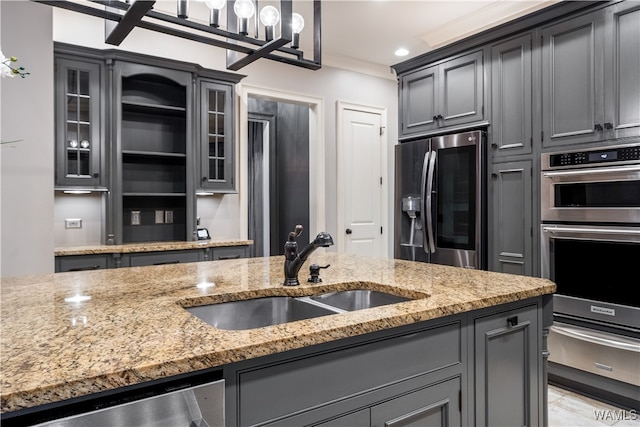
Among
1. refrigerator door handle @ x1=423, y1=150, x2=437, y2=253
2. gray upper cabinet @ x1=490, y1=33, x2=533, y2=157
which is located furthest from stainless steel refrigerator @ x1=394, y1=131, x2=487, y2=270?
gray upper cabinet @ x1=490, y1=33, x2=533, y2=157

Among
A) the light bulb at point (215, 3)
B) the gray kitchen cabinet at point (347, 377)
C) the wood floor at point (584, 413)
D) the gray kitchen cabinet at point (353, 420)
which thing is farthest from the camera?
the wood floor at point (584, 413)

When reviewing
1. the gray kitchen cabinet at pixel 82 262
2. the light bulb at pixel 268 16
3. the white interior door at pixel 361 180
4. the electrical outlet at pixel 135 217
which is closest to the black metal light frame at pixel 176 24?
the light bulb at pixel 268 16

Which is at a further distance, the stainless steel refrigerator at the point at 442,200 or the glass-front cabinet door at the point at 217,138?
the glass-front cabinet door at the point at 217,138

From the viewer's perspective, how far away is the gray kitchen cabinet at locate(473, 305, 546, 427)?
1483 mm

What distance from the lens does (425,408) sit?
1.31m

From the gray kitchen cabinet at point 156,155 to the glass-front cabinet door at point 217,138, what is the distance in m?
0.15

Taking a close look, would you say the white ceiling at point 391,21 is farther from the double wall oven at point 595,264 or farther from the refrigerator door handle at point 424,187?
the double wall oven at point 595,264

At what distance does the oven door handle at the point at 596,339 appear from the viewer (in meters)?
2.44

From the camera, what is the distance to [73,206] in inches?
139

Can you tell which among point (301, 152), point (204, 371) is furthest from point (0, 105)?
point (301, 152)

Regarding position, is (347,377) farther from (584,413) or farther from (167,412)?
(584,413)

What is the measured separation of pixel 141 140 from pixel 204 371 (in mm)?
3410

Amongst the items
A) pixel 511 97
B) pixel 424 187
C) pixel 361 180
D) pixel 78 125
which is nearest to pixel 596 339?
pixel 424 187

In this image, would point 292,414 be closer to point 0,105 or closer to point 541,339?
point 541,339
